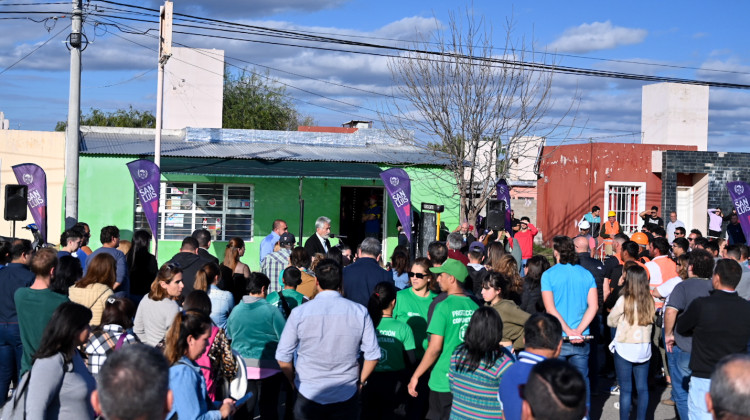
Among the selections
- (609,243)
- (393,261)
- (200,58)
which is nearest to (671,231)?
(609,243)

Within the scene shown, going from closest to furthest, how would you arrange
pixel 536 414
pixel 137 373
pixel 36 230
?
pixel 137 373
pixel 536 414
pixel 36 230

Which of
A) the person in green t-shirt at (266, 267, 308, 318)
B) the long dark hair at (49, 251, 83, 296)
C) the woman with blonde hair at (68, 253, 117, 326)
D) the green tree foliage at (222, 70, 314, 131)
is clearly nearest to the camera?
the long dark hair at (49, 251, 83, 296)

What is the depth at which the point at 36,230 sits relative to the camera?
44.8ft

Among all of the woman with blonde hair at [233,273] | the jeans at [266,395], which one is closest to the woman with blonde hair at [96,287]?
the jeans at [266,395]

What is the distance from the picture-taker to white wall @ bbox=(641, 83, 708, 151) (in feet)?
80.8

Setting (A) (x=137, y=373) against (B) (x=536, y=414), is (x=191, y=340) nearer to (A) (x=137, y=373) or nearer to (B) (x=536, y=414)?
(A) (x=137, y=373)

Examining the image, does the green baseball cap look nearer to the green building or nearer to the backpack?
the backpack

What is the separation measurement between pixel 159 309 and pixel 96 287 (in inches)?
34.5

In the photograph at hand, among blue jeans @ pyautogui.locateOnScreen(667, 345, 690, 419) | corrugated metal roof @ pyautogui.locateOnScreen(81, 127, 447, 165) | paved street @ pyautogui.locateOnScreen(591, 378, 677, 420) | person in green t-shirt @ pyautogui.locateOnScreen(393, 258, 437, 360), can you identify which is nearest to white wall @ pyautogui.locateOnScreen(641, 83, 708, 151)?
corrugated metal roof @ pyautogui.locateOnScreen(81, 127, 447, 165)

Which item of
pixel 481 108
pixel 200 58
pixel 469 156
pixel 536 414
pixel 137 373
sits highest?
pixel 200 58

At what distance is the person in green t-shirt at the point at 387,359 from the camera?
6172 millimetres

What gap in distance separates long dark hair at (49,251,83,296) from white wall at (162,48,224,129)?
579 inches

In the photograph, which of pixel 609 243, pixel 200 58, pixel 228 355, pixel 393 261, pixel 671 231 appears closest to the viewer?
pixel 228 355

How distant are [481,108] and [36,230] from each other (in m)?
10.2
